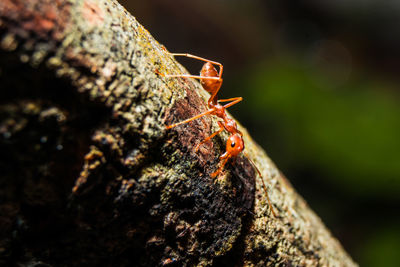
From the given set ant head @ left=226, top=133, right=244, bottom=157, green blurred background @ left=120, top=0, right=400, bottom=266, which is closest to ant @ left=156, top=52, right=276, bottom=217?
ant head @ left=226, top=133, right=244, bottom=157

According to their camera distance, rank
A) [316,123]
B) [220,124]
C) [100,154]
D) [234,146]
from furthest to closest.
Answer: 1. [316,123]
2. [220,124]
3. [234,146]
4. [100,154]

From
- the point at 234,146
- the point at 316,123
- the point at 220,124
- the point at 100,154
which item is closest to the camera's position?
the point at 100,154

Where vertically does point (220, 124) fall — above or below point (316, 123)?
above

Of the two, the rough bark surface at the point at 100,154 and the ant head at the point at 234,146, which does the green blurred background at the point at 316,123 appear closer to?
the ant head at the point at 234,146

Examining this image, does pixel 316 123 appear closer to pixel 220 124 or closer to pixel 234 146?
pixel 220 124

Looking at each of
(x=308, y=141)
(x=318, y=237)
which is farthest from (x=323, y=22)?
(x=318, y=237)

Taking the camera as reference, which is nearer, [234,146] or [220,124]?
[234,146]

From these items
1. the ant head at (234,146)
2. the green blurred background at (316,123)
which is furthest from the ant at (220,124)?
the green blurred background at (316,123)

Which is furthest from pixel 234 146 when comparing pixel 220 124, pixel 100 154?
pixel 100 154
